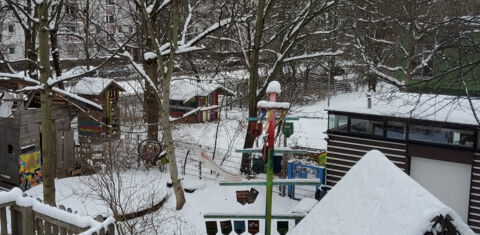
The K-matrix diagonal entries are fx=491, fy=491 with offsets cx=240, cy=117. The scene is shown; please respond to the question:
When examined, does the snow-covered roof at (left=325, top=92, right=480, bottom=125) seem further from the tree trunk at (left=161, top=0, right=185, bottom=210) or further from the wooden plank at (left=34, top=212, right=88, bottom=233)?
the wooden plank at (left=34, top=212, right=88, bottom=233)

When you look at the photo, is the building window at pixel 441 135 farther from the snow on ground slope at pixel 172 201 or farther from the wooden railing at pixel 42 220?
the wooden railing at pixel 42 220

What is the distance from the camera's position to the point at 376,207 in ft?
15.0

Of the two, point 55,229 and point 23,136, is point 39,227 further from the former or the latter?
point 23,136

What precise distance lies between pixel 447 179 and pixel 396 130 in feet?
5.94

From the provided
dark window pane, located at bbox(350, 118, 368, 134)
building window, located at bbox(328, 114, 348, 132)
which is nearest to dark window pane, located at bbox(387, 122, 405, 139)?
dark window pane, located at bbox(350, 118, 368, 134)

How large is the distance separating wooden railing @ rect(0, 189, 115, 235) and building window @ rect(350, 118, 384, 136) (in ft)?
31.3

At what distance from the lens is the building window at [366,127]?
1364 cm

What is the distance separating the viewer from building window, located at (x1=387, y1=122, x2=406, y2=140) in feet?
43.7

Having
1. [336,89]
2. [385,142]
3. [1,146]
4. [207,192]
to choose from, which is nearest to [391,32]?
[336,89]

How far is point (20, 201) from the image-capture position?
5992mm

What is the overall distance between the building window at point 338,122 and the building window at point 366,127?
189 millimetres

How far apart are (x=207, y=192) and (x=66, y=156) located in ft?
15.9

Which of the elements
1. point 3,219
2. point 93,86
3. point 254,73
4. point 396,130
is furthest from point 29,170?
point 396,130

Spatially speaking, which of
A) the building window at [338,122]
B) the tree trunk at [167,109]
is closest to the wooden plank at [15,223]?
the tree trunk at [167,109]
